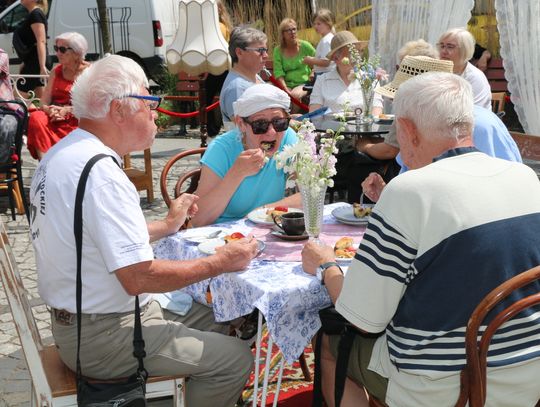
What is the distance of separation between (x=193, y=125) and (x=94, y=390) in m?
9.52

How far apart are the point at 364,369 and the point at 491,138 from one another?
147cm

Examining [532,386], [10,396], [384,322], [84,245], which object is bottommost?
[10,396]

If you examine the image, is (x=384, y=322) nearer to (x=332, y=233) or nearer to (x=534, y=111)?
(x=332, y=233)

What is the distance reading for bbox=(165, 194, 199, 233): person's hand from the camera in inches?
115

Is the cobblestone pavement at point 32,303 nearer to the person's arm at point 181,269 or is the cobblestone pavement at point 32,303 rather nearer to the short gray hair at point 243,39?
the person's arm at point 181,269

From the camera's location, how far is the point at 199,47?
677 cm

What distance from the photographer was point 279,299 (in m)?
2.26

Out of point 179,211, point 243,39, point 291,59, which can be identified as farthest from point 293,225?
point 291,59

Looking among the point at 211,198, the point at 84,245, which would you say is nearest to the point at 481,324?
the point at 84,245

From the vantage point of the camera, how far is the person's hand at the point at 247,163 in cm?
310

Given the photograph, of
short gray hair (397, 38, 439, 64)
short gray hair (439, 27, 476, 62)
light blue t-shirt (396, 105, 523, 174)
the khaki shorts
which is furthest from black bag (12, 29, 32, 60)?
the khaki shorts

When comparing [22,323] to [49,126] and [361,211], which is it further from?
[49,126]

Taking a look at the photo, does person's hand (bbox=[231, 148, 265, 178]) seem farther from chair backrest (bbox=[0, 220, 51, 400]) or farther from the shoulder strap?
chair backrest (bbox=[0, 220, 51, 400])

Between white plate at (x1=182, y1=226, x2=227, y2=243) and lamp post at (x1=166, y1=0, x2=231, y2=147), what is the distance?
402cm
